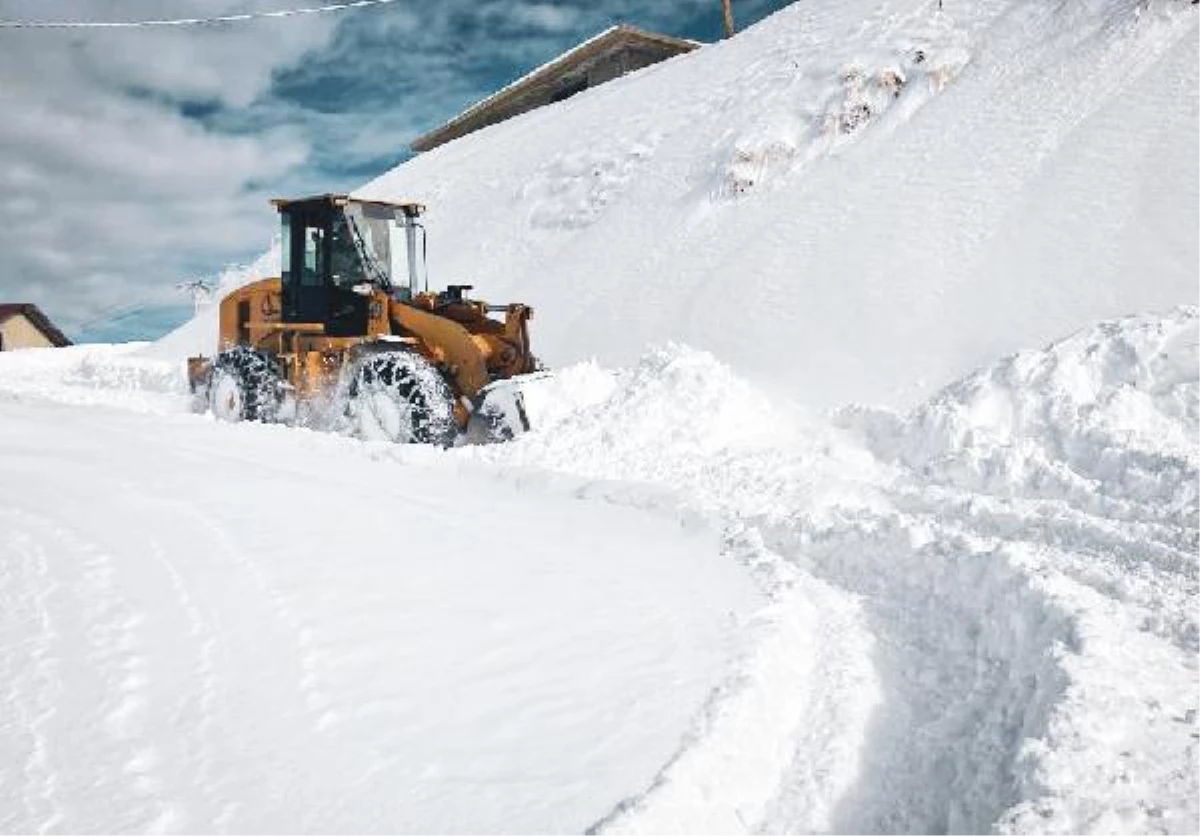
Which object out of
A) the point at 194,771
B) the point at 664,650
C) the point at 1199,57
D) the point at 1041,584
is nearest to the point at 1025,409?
the point at 1041,584

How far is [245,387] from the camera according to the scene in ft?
32.7

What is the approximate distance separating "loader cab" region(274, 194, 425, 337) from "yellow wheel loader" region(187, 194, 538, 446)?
11 mm

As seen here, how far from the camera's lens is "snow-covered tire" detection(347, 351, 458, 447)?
8.04m

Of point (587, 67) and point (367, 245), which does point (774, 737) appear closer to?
point (367, 245)

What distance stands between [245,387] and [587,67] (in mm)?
21735

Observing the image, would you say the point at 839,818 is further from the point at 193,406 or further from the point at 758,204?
the point at 758,204

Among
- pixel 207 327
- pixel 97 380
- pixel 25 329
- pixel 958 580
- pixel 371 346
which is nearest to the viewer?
pixel 958 580

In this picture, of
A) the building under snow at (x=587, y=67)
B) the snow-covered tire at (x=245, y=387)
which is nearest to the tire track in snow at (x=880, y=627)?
the snow-covered tire at (x=245, y=387)

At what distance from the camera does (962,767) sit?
108 inches

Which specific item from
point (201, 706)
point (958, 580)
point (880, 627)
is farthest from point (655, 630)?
point (201, 706)

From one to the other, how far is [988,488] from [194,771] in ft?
16.1

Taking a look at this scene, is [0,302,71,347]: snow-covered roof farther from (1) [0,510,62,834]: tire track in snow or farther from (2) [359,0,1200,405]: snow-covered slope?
(1) [0,510,62,834]: tire track in snow

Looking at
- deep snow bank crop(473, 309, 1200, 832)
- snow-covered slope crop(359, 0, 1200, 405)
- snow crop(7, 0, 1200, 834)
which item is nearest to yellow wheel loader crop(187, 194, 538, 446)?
snow crop(7, 0, 1200, 834)

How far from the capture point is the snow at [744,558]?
8.35ft
